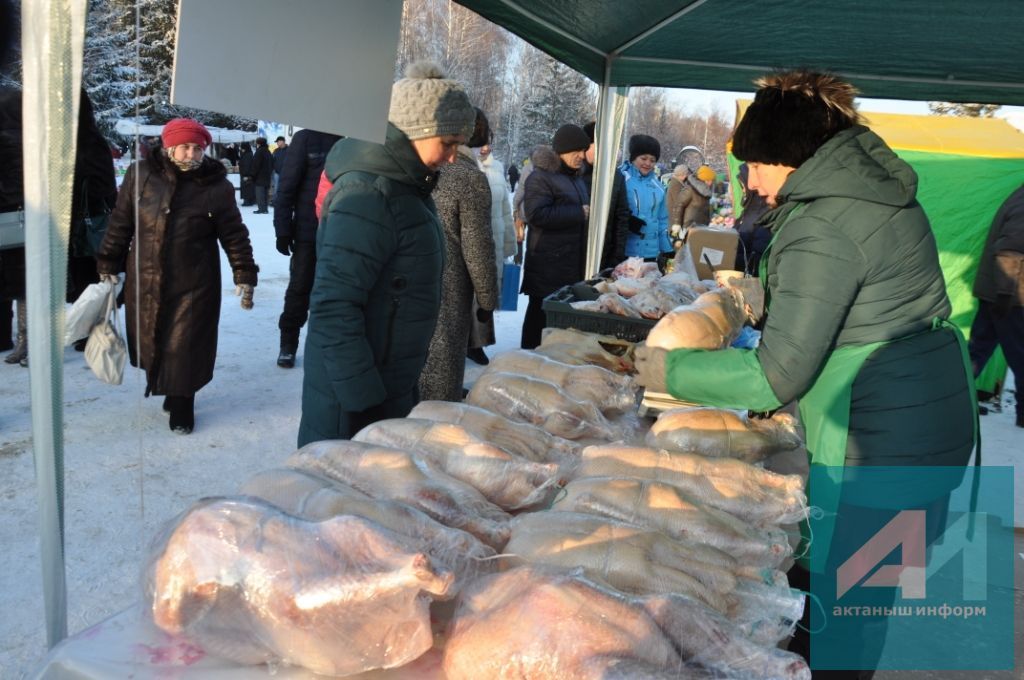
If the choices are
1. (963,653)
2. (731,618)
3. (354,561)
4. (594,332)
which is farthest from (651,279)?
(354,561)

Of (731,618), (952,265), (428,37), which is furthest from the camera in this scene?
(428,37)

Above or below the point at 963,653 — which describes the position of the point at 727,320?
above

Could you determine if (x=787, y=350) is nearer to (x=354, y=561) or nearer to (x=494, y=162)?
(x=354, y=561)

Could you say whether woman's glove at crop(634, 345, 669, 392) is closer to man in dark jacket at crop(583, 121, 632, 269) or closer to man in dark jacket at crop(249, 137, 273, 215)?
man in dark jacket at crop(583, 121, 632, 269)

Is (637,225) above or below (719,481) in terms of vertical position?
above

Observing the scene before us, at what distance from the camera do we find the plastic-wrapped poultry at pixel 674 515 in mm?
1558

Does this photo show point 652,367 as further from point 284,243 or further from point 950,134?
point 950,134

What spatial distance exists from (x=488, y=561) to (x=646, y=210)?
18.3 ft

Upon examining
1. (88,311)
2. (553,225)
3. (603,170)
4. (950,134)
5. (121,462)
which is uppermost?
(950,134)

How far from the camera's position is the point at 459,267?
161 inches

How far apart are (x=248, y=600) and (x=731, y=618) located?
821 mm

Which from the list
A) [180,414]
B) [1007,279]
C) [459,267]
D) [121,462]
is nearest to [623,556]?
[459,267]

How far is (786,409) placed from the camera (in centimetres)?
362

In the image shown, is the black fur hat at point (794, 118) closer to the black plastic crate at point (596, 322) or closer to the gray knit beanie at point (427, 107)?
the gray knit beanie at point (427, 107)
